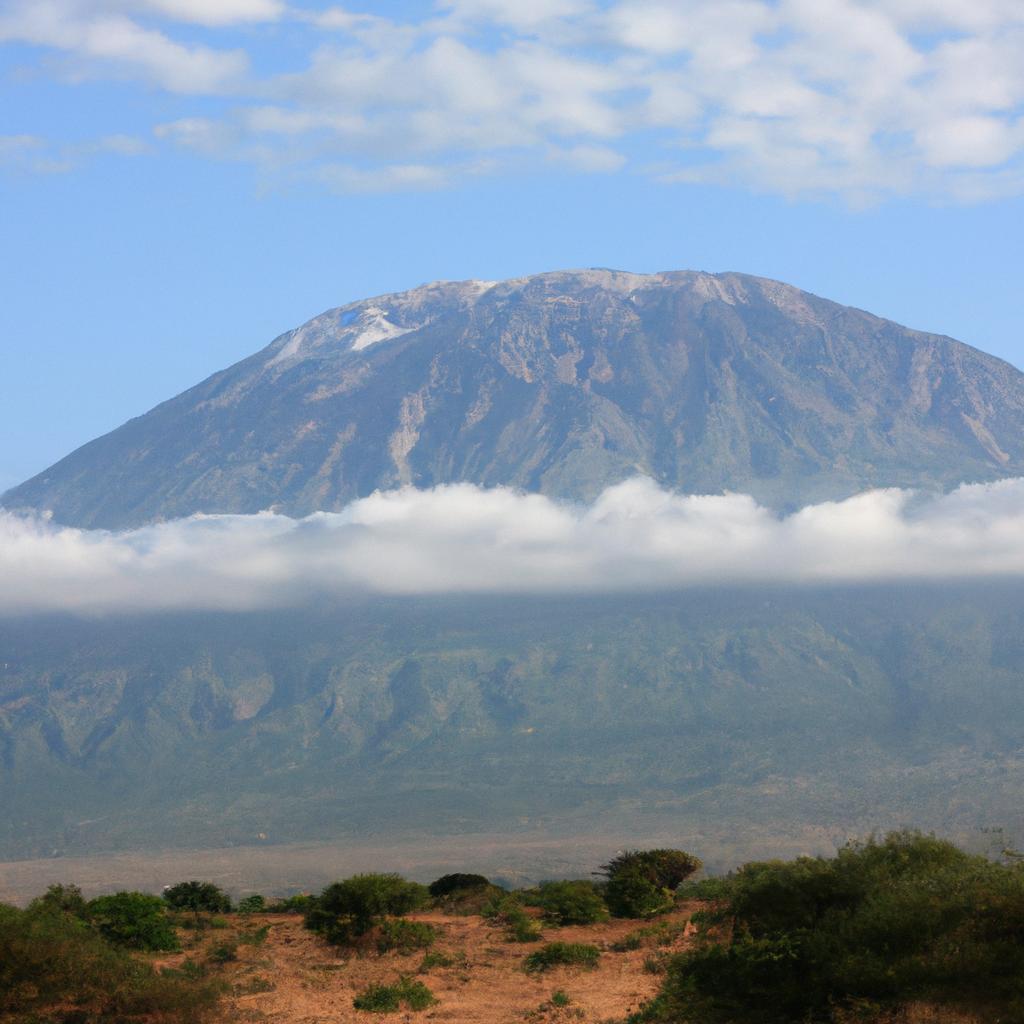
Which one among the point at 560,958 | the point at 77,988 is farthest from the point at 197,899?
the point at 77,988

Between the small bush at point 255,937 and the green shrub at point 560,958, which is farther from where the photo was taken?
the small bush at point 255,937

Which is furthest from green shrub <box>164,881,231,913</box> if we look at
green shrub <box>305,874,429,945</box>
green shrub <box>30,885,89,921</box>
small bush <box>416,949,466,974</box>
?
small bush <box>416,949,466,974</box>

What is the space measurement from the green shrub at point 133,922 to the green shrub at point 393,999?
7106 mm

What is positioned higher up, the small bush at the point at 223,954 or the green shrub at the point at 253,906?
the small bush at the point at 223,954

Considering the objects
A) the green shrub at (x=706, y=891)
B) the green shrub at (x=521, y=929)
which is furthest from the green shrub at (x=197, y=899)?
the green shrub at (x=706, y=891)

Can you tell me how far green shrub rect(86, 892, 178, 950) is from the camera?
111ft

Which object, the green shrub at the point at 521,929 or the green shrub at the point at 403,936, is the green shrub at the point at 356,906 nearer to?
the green shrub at the point at 403,936

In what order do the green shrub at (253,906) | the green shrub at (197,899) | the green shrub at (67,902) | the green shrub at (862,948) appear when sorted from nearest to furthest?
the green shrub at (862,948), the green shrub at (67,902), the green shrub at (253,906), the green shrub at (197,899)

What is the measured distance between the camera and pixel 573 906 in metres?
37.4

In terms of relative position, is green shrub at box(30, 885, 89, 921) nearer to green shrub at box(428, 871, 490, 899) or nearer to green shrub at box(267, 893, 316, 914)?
green shrub at box(267, 893, 316, 914)

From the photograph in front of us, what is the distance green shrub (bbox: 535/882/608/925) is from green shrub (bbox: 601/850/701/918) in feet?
1.80

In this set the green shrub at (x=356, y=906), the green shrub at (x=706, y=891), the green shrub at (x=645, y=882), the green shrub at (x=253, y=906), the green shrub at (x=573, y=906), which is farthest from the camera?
the green shrub at (x=253, y=906)

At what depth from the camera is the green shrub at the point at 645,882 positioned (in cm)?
3869

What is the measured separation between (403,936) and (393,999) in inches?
225
